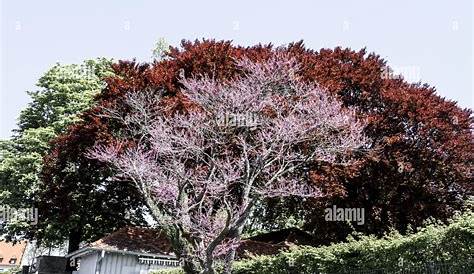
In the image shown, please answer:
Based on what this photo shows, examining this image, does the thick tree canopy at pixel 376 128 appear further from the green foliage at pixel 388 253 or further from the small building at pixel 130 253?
the green foliage at pixel 388 253

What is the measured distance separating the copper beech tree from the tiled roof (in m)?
4.29

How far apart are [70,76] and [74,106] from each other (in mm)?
2005

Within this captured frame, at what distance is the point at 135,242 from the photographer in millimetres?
16922

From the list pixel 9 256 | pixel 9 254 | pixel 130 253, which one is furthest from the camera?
pixel 9 254

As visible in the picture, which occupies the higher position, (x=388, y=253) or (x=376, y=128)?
(x=376, y=128)

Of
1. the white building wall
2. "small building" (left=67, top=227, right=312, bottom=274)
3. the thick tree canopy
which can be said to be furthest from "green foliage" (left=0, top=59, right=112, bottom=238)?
"small building" (left=67, top=227, right=312, bottom=274)

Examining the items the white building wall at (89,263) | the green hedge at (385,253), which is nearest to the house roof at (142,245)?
the white building wall at (89,263)

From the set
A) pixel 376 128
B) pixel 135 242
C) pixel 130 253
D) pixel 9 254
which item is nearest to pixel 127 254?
pixel 130 253

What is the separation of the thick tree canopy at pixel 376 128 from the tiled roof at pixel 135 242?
350 centimetres

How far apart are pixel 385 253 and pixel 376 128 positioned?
333 inches

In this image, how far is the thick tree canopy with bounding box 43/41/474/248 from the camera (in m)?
16.0

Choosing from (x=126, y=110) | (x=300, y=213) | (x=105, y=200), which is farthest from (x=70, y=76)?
(x=300, y=213)

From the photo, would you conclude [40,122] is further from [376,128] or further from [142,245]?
[376,128]

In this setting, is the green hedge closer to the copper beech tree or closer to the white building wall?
the copper beech tree
